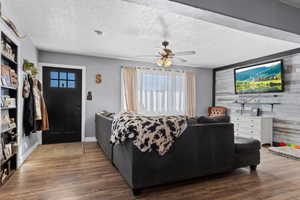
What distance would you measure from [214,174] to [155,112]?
→ 10.3ft

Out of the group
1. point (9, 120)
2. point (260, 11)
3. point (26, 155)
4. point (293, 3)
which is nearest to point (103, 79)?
point (26, 155)

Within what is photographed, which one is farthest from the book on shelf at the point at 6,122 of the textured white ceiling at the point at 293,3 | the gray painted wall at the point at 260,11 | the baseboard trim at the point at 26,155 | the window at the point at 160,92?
the textured white ceiling at the point at 293,3

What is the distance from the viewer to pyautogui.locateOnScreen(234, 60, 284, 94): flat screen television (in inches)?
170

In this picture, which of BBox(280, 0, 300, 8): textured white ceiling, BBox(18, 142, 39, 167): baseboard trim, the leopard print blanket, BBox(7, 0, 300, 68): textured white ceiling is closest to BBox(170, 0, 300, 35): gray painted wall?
BBox(280, 0, 300, 8): textured white ceiling

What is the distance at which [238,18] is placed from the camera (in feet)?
5.72

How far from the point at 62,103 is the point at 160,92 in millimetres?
2888

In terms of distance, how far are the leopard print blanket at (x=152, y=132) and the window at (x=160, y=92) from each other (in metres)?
3.17

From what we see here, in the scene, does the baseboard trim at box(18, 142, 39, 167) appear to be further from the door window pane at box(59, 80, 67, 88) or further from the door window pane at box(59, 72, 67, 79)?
the door window pane at box(59, 72, 67, 79)

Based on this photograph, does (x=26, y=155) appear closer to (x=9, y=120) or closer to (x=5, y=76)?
(x=9, y=120)

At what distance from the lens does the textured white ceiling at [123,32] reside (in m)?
2.42

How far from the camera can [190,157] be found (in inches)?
87.4

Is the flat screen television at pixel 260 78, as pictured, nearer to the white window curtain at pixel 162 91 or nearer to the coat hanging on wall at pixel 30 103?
the white window curtain at pixel 162 91

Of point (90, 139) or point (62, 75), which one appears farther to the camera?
point (90, 139)

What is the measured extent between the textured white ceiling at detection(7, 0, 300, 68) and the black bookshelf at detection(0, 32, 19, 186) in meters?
0.57
